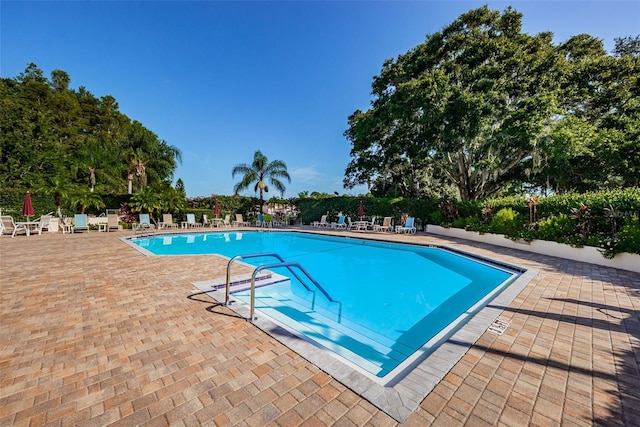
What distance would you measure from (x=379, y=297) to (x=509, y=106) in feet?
47.5

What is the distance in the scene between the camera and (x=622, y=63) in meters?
13.9

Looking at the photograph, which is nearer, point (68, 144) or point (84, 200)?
point (84, 200)

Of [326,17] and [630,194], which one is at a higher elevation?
[326,17]

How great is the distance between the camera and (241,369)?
232 cm

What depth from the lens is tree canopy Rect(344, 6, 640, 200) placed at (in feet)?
40.0

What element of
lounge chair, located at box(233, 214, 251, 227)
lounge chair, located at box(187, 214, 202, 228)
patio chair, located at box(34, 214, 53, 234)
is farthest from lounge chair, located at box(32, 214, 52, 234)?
lounge chair, located at box(233, 214, 251, 227)

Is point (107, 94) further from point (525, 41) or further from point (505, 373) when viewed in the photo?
point (505, 373)

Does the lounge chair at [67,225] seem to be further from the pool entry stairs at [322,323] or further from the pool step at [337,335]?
the pool step at [337,335]

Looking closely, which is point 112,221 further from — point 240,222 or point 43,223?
point 240,222

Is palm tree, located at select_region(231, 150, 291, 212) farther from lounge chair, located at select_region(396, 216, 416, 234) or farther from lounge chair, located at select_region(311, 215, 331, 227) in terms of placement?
lounge chair, located at select_region(396, 216, 416, 234)

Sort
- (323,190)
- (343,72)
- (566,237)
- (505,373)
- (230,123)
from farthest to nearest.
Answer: (323,190)
(230,123)
(343,72)
(566,237)
(505,373)

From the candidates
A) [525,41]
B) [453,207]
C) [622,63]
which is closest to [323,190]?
[453,207]

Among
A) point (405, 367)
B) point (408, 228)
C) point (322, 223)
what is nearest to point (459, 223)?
point (408, 228)

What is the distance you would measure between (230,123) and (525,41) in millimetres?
22873
